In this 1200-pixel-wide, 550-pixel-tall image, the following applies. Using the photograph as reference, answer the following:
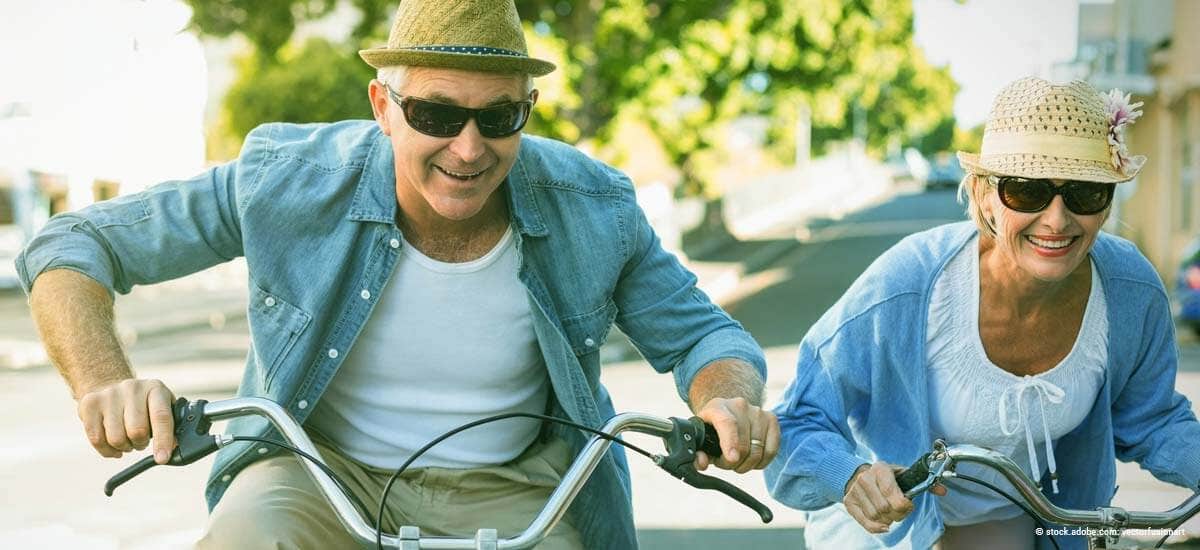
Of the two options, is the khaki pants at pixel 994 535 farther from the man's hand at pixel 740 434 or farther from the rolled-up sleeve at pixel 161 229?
the rolled-up sleeve at pixel 161 229

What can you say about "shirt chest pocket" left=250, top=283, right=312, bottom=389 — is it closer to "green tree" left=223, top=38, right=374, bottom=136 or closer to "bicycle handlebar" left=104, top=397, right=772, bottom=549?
"bicycle handlebar" left=104, top=397, right=772, bottom=549

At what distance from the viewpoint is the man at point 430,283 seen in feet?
9.85

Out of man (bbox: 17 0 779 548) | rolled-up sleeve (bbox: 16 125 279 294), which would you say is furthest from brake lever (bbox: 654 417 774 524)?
rolled-up sleeve (bbox: 16 125 279 294)

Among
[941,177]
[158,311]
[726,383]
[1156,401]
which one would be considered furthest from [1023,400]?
[941,177]

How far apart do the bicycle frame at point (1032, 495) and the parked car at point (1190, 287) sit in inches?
513

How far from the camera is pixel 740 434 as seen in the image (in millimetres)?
2805

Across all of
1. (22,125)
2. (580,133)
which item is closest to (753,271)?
(580,133)

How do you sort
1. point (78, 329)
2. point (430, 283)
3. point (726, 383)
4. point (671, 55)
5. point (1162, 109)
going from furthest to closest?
point (1162, 109), point (671, 55), point (430, 283), point (726, 383), point (78, 329)

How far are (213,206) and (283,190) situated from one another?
144 mm

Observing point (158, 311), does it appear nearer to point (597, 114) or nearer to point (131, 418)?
point (597, 114)

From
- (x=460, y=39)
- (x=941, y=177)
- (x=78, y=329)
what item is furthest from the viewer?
(x=941, y=177)

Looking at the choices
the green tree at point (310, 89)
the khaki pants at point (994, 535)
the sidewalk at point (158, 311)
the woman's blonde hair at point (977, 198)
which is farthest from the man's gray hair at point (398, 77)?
the green tree at point (310, 89)

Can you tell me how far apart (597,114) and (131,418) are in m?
21.4

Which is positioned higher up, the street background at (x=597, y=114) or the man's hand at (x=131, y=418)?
the man's hand at (x=131, y=418)
